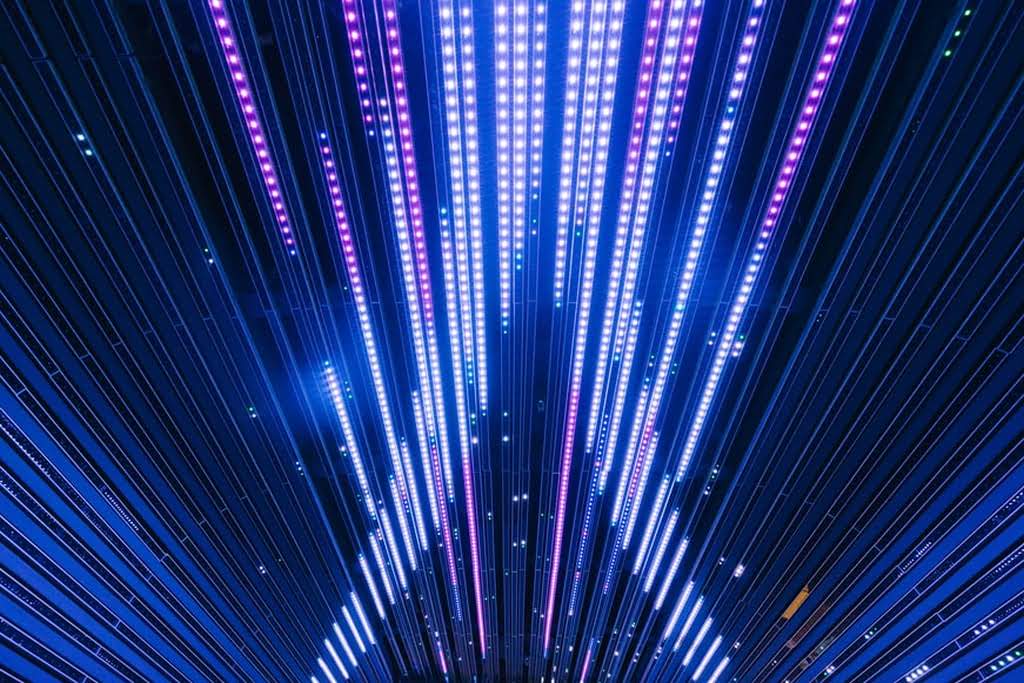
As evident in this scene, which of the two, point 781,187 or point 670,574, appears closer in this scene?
point 781,187

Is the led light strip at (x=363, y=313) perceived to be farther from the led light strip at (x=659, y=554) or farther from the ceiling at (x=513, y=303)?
the led light strip at (x=659, y=554)

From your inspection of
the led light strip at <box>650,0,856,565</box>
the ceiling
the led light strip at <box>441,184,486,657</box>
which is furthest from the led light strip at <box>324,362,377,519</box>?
the led light strip at <box>650,0,856,565</box>

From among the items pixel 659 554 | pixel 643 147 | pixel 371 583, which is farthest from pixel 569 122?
pixel 371 583

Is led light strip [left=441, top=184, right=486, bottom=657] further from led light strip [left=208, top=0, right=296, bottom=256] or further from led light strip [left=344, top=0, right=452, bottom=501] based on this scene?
led light strip [left=208, top=0, right=296, bottom=256]

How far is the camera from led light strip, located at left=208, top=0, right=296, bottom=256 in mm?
3934

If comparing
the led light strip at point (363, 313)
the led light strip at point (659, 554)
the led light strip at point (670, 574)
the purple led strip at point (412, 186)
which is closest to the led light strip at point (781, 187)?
the purple led strip at point (412, 186)

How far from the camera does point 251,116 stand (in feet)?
15.2

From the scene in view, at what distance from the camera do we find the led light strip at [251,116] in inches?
155

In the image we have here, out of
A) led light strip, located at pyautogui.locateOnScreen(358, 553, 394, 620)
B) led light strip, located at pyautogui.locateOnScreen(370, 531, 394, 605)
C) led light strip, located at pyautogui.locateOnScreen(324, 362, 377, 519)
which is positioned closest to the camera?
led light strip, located at pyautogui.locateOnScreen(324, 362, 377, 519)

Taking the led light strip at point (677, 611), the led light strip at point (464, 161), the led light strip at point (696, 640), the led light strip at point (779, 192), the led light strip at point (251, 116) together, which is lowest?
the led light strip at point (696, 640)

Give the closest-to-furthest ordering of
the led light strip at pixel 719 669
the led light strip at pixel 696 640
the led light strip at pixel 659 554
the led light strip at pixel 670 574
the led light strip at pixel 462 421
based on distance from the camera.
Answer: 1. the led light strip at pixel 462 421
2. the led light strip at pixel 659 554
3. the led light strip at pixel 670 574
4. the led light strip at pixel 696 640
5. the led light strip at pixel 719 669

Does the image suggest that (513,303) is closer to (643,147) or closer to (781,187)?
(643,147)

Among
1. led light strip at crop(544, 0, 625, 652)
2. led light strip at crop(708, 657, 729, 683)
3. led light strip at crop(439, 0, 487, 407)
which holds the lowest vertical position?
led light strip at crop(708, 657, 729, 683)

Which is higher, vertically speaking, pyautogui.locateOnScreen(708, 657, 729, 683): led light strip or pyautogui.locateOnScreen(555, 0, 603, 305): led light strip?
pyautogui.locateOnScreen(555, 0, 603, 305): led light strip
